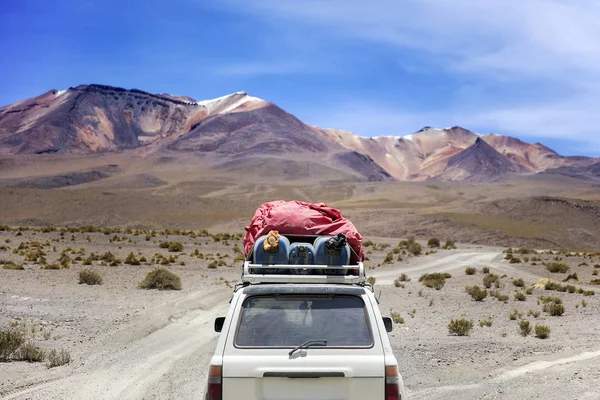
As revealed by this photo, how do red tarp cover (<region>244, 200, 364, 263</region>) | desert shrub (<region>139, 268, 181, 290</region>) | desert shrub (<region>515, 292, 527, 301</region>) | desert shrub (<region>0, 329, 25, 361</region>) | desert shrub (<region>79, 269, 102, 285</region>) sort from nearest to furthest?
red tarp cover (<region>244, 200, 364, 263</region>) → desert shrub (<region>0, 329, 25, 361</region>) → desert shrub (<region>515, 292, 527, 301</region>) → desert shrub (<region>139, 268, 181, 290</region>) → desert shrub (<region>79, 269, 102, 285</region>)

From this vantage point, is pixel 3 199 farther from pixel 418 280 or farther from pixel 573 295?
pixel 573 295

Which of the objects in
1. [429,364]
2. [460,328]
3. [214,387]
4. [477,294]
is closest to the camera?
[214,387]

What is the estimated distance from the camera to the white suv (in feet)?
17.1

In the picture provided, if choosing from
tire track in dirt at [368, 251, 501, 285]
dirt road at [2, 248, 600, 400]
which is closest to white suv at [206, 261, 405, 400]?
dirt road at [2, 248, 600, 400]

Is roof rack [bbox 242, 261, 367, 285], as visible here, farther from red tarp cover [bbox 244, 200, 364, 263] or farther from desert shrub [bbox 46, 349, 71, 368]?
desert shrub [bbox 46, 349, 71, 368]

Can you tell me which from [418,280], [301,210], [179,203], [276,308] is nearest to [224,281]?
[418,280]

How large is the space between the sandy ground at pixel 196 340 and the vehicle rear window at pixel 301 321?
4.36 metres

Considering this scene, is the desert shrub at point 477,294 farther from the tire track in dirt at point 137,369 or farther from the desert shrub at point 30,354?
the desert shrub at point 30,354

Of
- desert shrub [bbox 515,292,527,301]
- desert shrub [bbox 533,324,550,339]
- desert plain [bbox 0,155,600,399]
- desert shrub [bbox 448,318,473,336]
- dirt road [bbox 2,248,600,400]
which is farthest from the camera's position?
desert shrub [bbox 515,292,527,301]

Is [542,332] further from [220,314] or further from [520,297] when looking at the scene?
[220,314]

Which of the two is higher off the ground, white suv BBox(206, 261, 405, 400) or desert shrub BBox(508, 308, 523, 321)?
white suv BBox(206, 261, 405, 400)

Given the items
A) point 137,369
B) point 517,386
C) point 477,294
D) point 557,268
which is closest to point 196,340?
point 137,369

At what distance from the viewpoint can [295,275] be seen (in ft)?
22.9

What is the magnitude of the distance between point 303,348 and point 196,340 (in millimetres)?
9514
